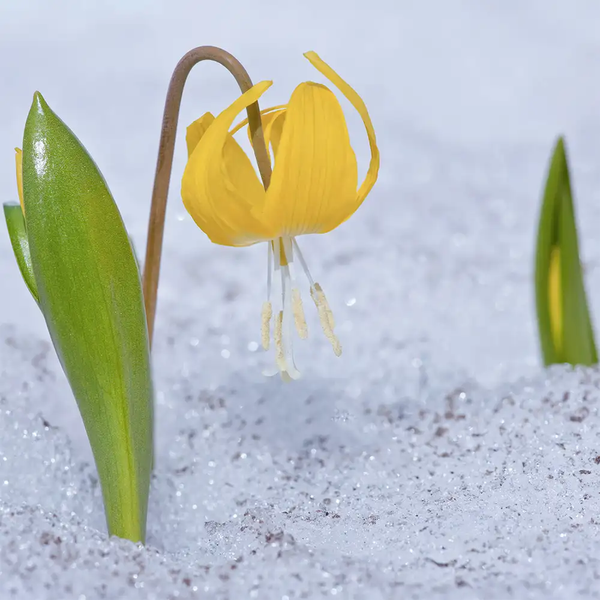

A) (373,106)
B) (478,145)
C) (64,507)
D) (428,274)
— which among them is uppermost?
(373,106)

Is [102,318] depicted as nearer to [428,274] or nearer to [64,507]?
[64,507]

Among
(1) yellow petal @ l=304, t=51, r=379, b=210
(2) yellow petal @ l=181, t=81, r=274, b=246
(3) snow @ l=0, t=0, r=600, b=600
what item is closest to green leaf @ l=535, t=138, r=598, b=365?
(3) snow @ l=0, t=0, r=600, b=600

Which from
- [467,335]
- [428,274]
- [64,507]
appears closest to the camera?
[64,507]

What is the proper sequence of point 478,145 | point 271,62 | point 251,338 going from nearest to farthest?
1. point 251,338
2. point 478,145
3. point 271,62

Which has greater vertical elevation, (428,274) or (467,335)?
(428,274)

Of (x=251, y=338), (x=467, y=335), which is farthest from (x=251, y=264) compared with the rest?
(x=467, y=335)

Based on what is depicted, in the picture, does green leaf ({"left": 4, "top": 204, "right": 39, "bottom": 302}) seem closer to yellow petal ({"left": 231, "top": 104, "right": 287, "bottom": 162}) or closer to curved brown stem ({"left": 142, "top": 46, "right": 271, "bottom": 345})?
curved brown stem ({"left": 142, "top": 46, "right": 271, "bottom": 345})

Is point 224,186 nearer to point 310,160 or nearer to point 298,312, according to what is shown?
point 310,160
